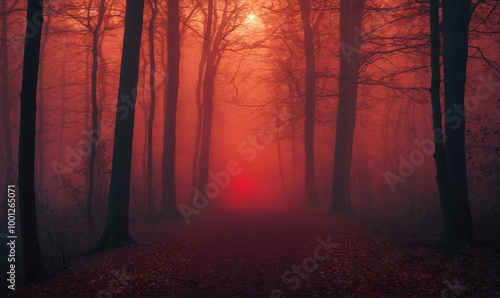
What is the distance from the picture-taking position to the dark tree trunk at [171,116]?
17281 millimetres

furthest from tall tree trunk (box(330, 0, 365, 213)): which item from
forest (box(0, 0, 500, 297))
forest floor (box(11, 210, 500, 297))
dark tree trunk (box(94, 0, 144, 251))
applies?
dark tree trunk (box(94, 0, 144, 251))

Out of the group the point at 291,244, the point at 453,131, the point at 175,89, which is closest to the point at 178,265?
the point at 291,244

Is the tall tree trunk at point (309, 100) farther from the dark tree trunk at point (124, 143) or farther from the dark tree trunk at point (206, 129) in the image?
the dark tree trunk at point (124, 143)

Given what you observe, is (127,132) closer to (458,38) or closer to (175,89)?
(175,89)

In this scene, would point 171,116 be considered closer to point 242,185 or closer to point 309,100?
point 309,100

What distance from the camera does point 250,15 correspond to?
22.2 metres

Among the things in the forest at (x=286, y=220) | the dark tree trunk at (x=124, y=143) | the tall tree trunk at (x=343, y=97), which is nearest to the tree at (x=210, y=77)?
the forest at (x=286, y=220)

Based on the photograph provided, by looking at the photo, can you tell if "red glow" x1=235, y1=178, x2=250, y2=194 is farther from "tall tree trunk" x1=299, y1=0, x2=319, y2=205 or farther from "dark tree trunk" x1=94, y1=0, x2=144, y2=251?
"dark tree trunk" x1=94, y1=0, x2=144, y2=251

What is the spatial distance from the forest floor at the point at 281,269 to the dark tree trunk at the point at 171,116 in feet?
17.7

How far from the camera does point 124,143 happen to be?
11.7 m

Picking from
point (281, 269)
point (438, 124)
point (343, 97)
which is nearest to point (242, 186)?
point (343, 97)

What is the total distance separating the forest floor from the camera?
21.9 ft

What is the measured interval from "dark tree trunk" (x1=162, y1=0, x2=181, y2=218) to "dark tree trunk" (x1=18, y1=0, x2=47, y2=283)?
8.65 m

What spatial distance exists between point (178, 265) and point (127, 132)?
518 cm
